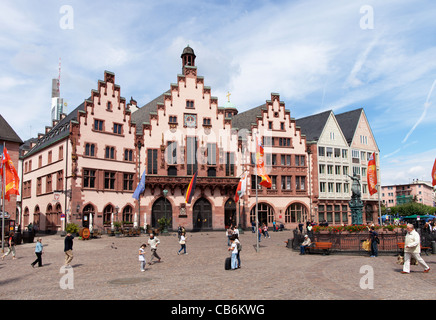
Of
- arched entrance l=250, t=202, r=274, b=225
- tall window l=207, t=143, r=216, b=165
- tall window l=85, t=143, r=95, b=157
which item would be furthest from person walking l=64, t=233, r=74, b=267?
arched entrance l=250, t=202, r=274, b=225

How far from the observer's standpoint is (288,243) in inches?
1153

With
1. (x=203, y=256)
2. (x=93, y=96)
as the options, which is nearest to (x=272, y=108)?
(x=93, y=96)

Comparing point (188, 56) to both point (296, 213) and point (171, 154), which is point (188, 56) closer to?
point (171, 154)

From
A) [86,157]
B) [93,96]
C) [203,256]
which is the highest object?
[93,96]

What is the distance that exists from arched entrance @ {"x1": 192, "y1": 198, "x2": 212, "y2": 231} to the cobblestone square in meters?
26.5

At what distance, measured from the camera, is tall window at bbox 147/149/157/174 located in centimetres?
5081

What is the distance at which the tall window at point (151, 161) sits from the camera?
50812mm

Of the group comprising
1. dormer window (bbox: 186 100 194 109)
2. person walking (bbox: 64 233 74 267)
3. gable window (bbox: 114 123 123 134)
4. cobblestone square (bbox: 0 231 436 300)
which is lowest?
cobblestone square (bbox: 0 231 436 300)

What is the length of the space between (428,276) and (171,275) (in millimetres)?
10202

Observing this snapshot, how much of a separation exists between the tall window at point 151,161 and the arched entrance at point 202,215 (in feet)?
23.1

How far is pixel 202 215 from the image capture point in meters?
52.6

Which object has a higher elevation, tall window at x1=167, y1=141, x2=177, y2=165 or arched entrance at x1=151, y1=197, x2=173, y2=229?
tall window at x1=167, y1=141, x2=177, y2=165

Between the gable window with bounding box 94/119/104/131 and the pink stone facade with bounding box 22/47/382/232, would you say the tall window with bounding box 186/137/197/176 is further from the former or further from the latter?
the gable window with bounding box 94/119/104/131
